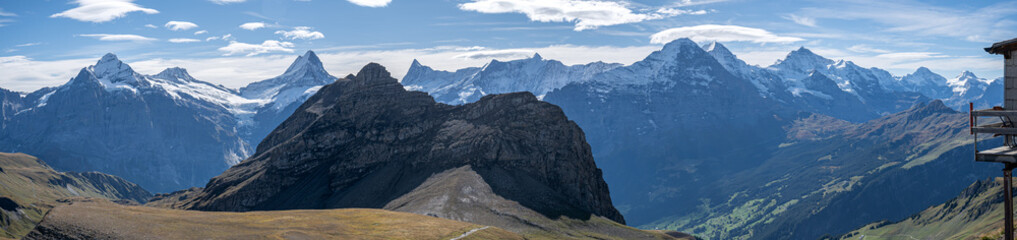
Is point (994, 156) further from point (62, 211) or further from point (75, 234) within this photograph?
point (62, 211)

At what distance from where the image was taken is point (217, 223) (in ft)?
573

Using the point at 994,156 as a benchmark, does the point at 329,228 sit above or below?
below

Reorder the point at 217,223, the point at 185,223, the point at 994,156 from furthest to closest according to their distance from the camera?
the point at 217,223 → the point at 185,223 → the point at 994,156

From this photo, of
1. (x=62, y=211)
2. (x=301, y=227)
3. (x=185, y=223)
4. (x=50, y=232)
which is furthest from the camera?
(x=301, y=227)

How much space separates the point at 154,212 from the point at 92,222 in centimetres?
2962

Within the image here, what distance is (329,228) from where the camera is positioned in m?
193

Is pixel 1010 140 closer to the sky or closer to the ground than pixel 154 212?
closer to the sky

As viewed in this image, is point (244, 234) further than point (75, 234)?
Yes

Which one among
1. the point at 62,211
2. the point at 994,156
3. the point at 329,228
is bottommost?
the point at 329,228

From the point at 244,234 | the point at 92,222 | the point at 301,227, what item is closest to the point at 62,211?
the point at 92,222

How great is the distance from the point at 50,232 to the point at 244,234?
1494 inches

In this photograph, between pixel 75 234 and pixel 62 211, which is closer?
pixel 75 234

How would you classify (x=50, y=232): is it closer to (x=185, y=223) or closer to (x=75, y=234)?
(x=75, y=234)

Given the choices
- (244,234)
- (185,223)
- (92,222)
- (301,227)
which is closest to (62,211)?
(92,222)
